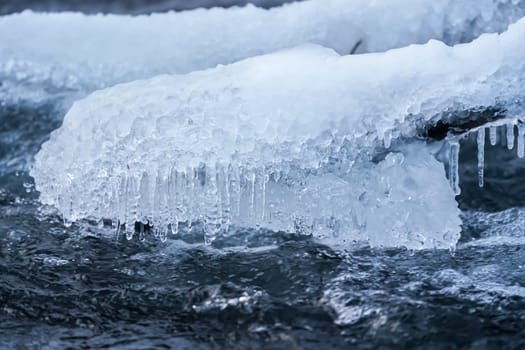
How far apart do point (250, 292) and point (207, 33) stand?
698mm

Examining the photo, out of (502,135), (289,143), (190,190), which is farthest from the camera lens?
(502,135)

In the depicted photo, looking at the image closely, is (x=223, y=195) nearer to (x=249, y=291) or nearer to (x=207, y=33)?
(x=249, y=291)

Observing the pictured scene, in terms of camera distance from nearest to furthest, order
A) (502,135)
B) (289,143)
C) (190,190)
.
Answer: (289,143), (190,190), (502,135)

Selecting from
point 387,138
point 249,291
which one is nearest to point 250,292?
point 249,291

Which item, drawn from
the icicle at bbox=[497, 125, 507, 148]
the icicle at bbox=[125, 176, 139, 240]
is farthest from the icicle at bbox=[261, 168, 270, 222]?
the icicle at bbox=[497, 125, 507, 148]

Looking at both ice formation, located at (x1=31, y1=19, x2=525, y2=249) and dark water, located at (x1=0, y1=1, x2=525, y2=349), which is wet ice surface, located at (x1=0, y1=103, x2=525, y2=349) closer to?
dark water, located at (x1=0, y1=1, x2=525, y2=349)

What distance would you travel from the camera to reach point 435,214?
242 centimetres

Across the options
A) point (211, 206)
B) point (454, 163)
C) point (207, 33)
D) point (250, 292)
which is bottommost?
point (250, 292)

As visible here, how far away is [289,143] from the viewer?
2287 mm

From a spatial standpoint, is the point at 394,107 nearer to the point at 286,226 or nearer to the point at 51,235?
the point at 286,226

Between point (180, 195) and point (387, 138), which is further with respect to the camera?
point (180, 195)

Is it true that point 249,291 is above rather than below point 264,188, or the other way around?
below

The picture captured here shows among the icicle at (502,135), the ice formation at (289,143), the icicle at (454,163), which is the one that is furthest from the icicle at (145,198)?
the icicle at (502,135)

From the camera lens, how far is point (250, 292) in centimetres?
237
